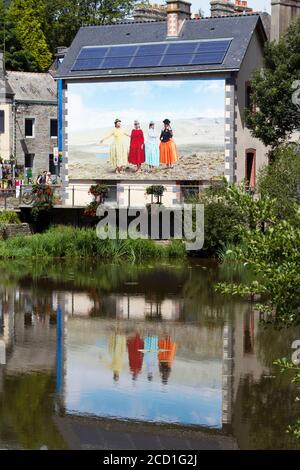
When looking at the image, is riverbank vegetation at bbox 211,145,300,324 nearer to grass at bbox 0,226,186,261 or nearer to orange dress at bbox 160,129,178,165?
grass at bbox 0,226,186,261

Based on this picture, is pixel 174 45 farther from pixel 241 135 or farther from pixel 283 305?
pixel 283 305

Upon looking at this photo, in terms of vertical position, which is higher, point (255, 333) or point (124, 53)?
point (124, 53)

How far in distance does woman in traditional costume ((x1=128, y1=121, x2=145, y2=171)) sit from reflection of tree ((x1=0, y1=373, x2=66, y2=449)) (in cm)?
2283

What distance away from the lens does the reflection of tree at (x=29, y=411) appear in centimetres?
1636

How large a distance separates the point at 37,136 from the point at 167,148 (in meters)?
19.2

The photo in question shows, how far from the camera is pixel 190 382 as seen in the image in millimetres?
20156

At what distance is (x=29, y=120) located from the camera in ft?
196

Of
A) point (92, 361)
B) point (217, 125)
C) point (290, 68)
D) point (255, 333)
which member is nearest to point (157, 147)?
point (217, 125)

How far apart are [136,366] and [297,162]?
1550 cm

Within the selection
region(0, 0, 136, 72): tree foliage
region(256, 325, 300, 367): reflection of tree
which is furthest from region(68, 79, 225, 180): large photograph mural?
region(0, 0, 136, 72): tree foliage

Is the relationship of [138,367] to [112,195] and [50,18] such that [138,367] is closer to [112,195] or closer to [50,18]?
[112,195]

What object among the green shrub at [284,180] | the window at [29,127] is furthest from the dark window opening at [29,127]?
the green shrub at [284,180]

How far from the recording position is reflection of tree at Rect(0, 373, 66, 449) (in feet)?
53.7

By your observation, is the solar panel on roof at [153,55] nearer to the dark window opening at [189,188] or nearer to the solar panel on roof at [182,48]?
the solar panel on roof at [182,48]
